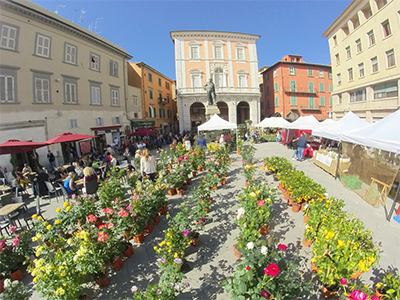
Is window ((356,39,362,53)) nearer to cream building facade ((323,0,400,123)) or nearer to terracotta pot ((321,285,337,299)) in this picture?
cream building facade ((323,0,400,123))

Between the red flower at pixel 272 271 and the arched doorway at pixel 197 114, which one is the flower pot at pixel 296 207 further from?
the arched doorway at pixel 197 114

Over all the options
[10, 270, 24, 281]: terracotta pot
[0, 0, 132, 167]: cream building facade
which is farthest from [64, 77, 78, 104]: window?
[10, 270, 24, 281]: terracotta pot

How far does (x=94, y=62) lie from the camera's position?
676 inches

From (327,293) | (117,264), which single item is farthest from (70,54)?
(327,293)

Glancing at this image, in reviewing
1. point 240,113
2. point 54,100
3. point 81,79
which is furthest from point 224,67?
point 54,100

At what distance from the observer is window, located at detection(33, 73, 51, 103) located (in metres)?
12.5

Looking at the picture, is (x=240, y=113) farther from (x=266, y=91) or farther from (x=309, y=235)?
(x=309, y=235)

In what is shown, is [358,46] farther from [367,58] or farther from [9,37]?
[9,37]

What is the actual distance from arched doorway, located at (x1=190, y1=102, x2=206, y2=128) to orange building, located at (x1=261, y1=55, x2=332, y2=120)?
12133mm

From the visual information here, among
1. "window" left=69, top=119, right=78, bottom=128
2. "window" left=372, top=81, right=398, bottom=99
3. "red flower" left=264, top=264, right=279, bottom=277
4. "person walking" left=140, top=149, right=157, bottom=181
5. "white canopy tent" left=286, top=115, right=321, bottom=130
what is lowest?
"red flower" left=264, top=264, right=279, bottom=277

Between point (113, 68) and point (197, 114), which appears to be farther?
point (197, 114)

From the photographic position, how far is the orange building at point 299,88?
3027 cm

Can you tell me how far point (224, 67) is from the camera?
1134 inches

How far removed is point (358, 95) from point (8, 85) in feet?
89.0
